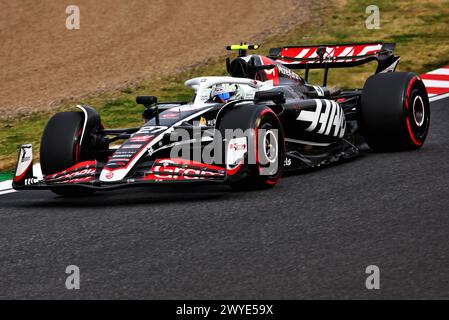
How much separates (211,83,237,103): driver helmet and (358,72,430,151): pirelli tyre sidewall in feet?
4.09

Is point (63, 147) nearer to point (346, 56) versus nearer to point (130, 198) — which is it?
point (130, 198)

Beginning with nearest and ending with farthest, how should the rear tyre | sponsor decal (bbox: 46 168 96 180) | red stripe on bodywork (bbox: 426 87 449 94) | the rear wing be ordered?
sponsor decal (bbox: 46 168 96 180), the rear tyre, the rear wing, red stripe on bodywork (bbox: 426 87 449 94)

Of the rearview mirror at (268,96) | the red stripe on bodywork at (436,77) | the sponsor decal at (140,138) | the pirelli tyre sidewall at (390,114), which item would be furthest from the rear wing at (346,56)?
the red stripe on bodywork at (436,77)

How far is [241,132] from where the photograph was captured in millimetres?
7309

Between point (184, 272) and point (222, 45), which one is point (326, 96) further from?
point (222, 45)

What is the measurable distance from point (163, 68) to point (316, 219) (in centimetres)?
983

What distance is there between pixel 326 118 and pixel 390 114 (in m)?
0.59

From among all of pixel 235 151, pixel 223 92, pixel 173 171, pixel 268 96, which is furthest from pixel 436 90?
pixel 173 171

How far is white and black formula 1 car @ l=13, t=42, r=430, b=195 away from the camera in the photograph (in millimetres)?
7195

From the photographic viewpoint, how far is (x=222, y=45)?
16.7 m

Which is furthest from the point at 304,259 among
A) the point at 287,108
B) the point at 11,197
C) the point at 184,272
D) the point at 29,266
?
the point at 11,197

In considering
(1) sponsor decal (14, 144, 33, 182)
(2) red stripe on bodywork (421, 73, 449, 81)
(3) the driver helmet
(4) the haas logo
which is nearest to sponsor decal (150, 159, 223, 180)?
(1) sponsor decal (14, 144, 33, 182)

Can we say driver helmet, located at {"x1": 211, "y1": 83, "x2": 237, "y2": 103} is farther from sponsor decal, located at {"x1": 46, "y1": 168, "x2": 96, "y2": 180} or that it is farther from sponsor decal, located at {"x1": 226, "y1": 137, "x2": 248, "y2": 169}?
sponsor decal, located at {"x1": 46, "y1": 168, "x2": 96, "y2": 180}

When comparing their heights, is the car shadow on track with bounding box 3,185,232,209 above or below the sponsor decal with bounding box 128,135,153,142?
below
